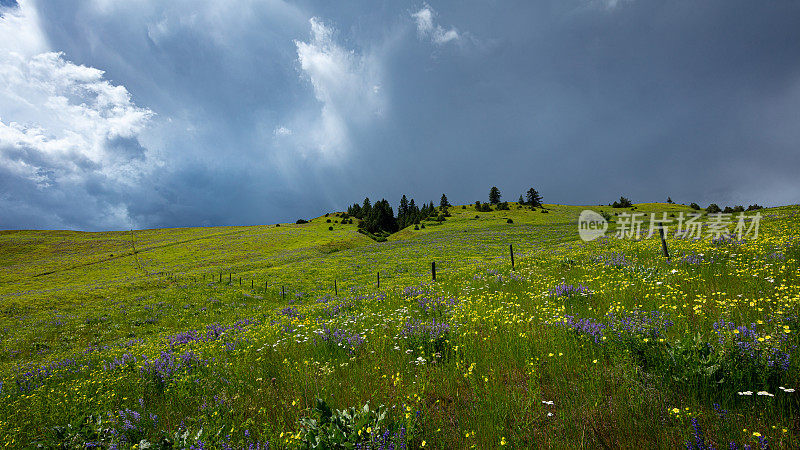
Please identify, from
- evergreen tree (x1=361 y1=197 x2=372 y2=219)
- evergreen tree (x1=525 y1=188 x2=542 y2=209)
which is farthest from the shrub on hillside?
evergreen tree (x1=361 y1=197 x2=372 y2=219)

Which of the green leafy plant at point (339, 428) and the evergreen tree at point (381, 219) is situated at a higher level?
the evergreen tree at point (381, 219)

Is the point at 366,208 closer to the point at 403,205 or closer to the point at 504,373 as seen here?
the point at 403,205

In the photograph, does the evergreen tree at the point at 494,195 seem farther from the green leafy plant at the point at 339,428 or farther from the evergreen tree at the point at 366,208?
the green leafy plant at the point at 339,428

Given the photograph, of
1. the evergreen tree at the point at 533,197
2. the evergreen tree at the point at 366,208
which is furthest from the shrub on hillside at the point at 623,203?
the evergreen tree at the point at 366,208

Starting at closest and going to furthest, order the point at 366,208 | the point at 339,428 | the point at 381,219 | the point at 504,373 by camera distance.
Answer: the point at 339,428 < the point at 504,373 < the point at 381,219 < the point at 366,208

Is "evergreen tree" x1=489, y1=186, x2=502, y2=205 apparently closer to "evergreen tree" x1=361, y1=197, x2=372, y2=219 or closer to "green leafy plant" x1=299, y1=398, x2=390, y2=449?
"evergreen tree" x1=361, y1=197, x2=372, y2=219

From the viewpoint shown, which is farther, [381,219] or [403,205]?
[403,205]

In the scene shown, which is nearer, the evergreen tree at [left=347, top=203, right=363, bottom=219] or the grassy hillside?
the grassy hillside

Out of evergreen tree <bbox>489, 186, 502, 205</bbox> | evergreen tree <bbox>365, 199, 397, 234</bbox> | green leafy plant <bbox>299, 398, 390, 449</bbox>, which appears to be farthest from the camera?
evergreen tree <bbox>489, 186, 502, 205</bbox>

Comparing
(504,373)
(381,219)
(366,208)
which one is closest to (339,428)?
(504,373)

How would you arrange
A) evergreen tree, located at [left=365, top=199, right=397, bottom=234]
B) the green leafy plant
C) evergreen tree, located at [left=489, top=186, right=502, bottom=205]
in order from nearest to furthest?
the green leafy plant < evergreen tree, located at [left=365, top=199, right=397, bottom=234] < evergreen tree, located at [left=489, top=186, right=502, bottom=205]

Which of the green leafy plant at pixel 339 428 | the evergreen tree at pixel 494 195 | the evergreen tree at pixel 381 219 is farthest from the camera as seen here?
the evergreen tree at pixel 494 195

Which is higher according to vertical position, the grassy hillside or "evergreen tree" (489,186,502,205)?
"evergreen tree" (489,186,502,205)

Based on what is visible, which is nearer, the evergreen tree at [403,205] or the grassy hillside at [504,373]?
the grassy hillside at [504,373]
